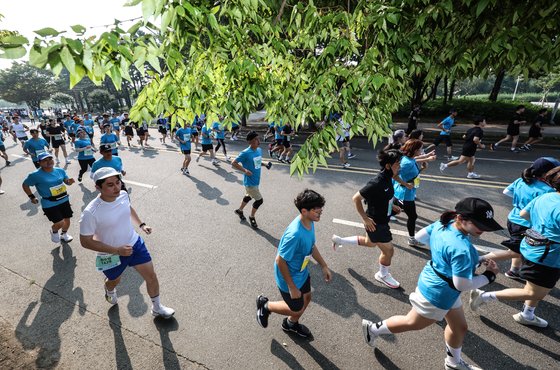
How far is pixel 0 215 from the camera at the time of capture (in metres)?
7.01

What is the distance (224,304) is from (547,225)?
12.6ft

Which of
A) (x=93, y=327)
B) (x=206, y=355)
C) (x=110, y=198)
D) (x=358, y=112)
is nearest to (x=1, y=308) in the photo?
(x=93, y=327)

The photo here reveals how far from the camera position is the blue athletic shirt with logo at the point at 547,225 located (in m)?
2.92

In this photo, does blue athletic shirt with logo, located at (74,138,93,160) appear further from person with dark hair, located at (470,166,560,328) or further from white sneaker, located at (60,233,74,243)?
person with dark hair, located at (470,166,560,328)

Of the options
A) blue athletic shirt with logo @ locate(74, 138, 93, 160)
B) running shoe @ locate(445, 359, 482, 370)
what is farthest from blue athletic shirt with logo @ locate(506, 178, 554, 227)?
blue athletic shirt with logo @ locate(74, 138, 93, 160)

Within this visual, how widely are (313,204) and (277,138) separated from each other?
8.99 meters

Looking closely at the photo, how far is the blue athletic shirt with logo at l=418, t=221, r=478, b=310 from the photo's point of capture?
94.1 inches

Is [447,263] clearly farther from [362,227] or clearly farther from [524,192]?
[362,227]

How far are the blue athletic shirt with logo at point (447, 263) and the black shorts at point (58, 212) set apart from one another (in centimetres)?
595

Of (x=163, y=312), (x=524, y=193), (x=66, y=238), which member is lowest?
(x=66, y=238)

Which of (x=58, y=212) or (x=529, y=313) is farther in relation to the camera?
(x=58, y=212)

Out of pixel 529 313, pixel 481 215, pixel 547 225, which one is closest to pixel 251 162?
pixel 481 215

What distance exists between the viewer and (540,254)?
3051 mm

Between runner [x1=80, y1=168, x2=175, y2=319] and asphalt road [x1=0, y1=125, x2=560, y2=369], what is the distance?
0.47m
